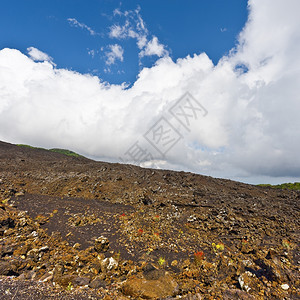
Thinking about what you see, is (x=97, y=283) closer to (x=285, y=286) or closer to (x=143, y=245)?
(x=143, y=245)

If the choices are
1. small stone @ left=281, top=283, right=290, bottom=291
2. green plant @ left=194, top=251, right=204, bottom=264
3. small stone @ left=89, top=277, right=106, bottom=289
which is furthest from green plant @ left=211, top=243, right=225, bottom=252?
small stone @ left=89, top=277, right=106, bottom=289

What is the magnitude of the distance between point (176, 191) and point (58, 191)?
1197 cm

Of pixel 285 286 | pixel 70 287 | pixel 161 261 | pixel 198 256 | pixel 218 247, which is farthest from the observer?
pixel 218 247

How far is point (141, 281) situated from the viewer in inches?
234

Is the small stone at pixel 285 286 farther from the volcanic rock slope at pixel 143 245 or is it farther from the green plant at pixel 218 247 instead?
the green plant at pixel 218 247

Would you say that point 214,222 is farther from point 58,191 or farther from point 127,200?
point 58,191

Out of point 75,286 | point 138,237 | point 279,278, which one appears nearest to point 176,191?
point 138,237

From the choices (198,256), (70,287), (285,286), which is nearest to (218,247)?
(198,256)

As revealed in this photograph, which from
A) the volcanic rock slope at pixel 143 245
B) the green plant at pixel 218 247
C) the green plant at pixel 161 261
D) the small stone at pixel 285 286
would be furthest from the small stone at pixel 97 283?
the small stone at pixel 285 286

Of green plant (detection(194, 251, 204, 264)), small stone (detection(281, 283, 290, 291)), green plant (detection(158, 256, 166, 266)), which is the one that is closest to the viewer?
small stone (detection(281, 283, 290, 291))

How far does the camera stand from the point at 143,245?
9.10 m

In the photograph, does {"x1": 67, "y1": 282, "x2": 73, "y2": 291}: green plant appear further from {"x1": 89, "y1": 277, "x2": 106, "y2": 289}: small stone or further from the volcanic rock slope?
{"x1": 89, "y1": 277, "x2": 106, "y2": 289}: small stone

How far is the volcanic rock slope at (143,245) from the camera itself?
5840 millimetres

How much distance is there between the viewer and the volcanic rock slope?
584 cm
